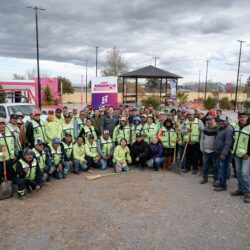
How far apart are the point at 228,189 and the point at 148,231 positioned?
2.89 metres

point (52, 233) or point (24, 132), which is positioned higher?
point (24, 132)

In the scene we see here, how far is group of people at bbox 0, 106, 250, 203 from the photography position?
5770 millimetres

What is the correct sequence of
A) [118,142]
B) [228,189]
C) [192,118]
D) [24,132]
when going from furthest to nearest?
1. [118,142]
2. [192,118]
3. [24,132]
4. [228,189]

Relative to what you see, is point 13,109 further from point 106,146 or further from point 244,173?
point 244,173

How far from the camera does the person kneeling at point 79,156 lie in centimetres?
739

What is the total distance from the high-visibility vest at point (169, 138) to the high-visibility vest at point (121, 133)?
1.11m

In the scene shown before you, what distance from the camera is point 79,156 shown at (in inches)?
296

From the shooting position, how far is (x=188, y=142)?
7527 millimetres

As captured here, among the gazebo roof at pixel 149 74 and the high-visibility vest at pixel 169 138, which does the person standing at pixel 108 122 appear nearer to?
the high-visibility vest at pixel 169 138

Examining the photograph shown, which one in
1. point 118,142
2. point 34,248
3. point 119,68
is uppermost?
point 119,68

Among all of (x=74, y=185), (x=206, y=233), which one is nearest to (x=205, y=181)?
(x=206, y=233)

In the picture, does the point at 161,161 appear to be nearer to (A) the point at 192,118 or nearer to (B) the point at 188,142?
(B) the point at 188,142

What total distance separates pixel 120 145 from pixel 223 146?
298 cm

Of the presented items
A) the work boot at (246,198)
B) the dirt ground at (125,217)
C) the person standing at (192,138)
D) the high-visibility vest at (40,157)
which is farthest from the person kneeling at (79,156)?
the work boot at (246,198)
